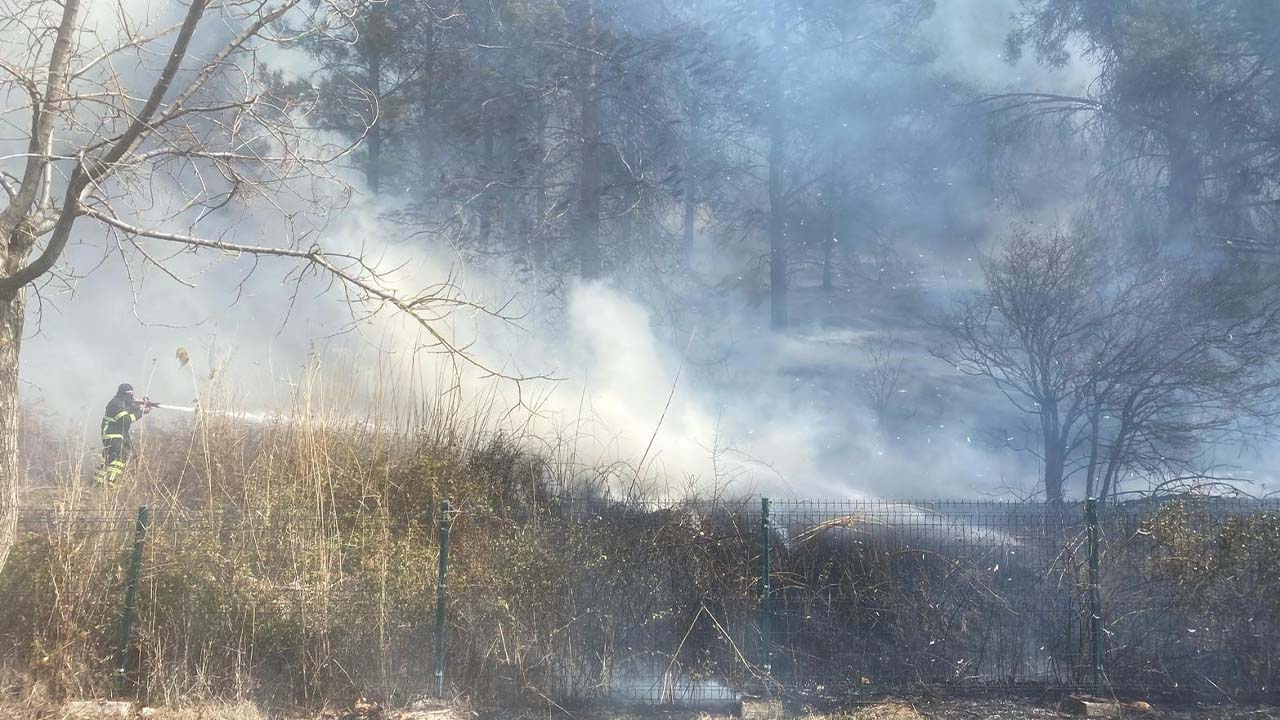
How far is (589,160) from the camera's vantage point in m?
12.8

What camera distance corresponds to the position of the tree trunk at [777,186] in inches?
519

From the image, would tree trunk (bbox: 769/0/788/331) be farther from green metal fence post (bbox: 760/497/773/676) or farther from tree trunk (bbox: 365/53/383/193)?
Result: green metal fence post (bbox: 760/497/773/676)

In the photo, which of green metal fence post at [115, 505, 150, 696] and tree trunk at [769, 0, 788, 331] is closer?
green metal fence post at [115, 505, 150, 696]

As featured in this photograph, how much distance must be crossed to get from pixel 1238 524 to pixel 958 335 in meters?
4.87

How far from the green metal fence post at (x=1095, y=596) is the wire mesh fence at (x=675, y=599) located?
0.13ft

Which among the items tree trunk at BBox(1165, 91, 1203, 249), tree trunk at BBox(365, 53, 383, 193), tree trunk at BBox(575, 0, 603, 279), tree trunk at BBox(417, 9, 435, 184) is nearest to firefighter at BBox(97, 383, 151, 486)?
tree trunk at BBox(365, 53, 383, 193)

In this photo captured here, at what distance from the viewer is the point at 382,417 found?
716 cm

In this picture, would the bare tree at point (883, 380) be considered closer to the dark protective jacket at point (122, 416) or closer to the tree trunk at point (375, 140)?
the tree trunk at point (375, 140)

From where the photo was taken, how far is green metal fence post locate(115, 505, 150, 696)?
585cm

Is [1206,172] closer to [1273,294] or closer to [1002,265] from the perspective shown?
[1273,294]

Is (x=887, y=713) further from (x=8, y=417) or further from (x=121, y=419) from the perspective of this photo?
(x=121, y=419)

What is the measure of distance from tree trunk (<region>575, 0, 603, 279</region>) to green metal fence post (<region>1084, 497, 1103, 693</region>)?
25.1 ft

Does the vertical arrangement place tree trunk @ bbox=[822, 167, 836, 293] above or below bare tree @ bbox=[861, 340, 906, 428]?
above

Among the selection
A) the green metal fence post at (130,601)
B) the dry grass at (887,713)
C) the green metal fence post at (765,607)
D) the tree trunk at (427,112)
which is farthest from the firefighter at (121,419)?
the dry grass at (887,713)
